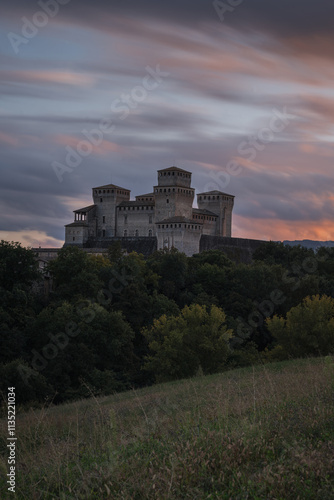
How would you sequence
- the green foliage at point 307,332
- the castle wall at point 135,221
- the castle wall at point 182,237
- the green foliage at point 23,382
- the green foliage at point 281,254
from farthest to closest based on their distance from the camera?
the castle wall at point 135,221, the castle wall at point 182,237, the green foliage at point 281,254, the green foliage at point 307,332, the green foliage at point 23,382

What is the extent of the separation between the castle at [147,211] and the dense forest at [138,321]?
3328 centimetres

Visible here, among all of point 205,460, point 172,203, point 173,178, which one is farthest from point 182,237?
point 205,460

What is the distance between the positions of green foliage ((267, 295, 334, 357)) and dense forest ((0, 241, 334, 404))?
5cm

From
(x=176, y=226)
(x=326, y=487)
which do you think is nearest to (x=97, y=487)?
(x=326, y=487)

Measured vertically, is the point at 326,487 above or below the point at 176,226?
below

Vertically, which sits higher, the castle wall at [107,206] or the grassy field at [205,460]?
the castle wall at [107,206]

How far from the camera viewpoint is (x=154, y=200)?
8956 cm

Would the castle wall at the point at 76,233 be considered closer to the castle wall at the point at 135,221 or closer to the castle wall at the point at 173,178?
the castle wall at the point at 135,221

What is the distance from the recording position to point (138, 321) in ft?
139

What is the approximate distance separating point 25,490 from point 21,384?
2314 centimetres

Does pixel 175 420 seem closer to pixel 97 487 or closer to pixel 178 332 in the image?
pixel 97 487

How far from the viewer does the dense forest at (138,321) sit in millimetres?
31281

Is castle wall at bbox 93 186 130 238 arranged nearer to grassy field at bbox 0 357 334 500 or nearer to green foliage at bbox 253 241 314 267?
green foliage at bbox 253 241 314 267

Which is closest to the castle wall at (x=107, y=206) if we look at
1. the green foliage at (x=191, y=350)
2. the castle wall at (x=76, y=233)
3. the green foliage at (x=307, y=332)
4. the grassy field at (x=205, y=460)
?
the castle wall at (x=76, y=233)
